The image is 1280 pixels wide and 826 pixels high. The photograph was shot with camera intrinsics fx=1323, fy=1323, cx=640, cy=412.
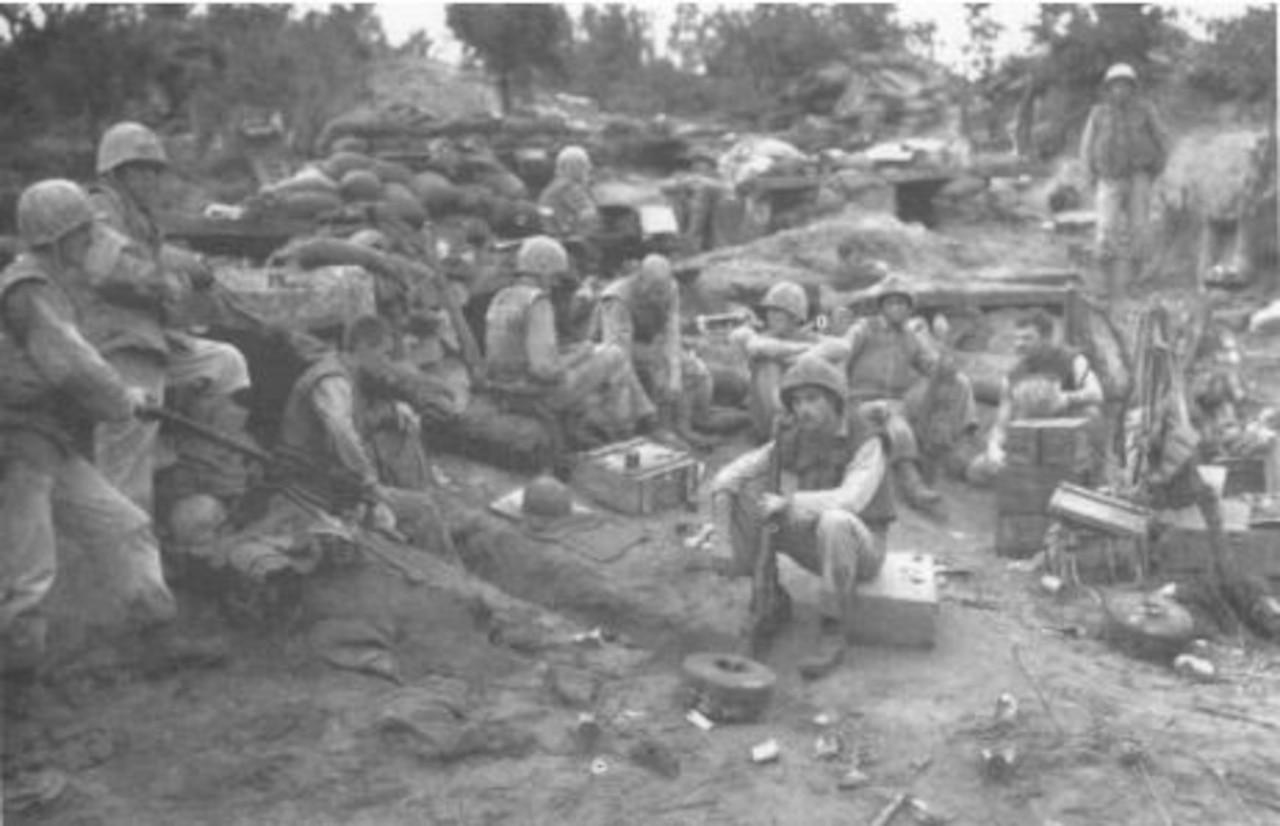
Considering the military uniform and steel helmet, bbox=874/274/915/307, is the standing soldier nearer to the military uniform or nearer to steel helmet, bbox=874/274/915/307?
steel helmet, bbox=874/274/915/307

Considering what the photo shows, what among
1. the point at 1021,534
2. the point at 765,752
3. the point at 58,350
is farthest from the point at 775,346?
the point at 58,350

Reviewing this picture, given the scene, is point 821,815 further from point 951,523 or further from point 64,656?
point 951,523

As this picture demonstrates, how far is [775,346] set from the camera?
10367mm

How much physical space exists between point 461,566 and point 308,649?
1494 mm

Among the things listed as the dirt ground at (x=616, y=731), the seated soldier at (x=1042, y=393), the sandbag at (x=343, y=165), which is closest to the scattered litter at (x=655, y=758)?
the dirt ground at (x=616, y=731)

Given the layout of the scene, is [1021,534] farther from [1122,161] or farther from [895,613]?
[1122,161]

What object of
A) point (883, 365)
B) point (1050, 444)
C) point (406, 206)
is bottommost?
point (1050, 444)

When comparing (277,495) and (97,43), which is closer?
(277,495)

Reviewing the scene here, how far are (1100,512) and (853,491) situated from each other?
2.27 meters

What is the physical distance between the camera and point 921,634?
6.84 metres

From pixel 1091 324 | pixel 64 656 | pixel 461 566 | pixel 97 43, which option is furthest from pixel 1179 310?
pixel 97 43

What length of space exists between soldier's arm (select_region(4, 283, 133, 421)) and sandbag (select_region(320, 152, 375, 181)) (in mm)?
7721

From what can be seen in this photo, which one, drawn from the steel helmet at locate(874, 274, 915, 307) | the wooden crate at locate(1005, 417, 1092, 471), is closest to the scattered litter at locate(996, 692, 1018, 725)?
the wooden crate at locate(1005, 417, 1092, 471)

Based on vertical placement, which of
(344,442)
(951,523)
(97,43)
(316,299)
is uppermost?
(97,43)
